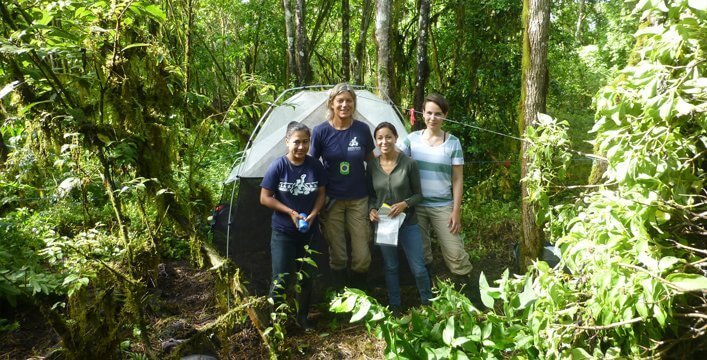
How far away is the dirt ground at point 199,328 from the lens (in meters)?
3.06

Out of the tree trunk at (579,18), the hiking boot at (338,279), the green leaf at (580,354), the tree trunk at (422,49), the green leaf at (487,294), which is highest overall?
the tree trunk at (579,18)

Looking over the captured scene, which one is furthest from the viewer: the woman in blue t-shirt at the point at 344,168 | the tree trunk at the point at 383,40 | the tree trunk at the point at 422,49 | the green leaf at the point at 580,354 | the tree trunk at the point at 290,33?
the tree trunk at the point at 290,33

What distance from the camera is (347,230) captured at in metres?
3.76

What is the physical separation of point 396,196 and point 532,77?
1.39m

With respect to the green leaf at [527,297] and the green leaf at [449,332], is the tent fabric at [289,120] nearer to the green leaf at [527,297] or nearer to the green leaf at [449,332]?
the green leaf at [449,332]

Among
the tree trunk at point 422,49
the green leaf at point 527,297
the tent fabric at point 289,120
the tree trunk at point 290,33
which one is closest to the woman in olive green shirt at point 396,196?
the tent fabric at point 289,120

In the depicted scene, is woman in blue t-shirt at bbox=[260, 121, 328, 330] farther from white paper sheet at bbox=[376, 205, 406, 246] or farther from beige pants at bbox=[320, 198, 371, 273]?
white paper sheet at bbox=[376, 205, 406, 246]

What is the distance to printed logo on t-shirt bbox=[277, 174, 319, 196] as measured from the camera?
10.8 feet

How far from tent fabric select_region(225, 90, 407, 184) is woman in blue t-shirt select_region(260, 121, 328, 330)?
2.67 ft

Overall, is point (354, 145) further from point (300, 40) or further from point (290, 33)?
point (290, 33)

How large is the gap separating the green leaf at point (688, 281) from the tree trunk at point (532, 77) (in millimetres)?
2424

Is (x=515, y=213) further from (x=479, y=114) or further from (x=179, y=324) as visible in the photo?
(x=179, y=324)

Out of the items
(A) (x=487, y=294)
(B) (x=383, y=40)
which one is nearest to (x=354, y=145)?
(A) (x=487, y=294)

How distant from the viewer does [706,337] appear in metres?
1.28
